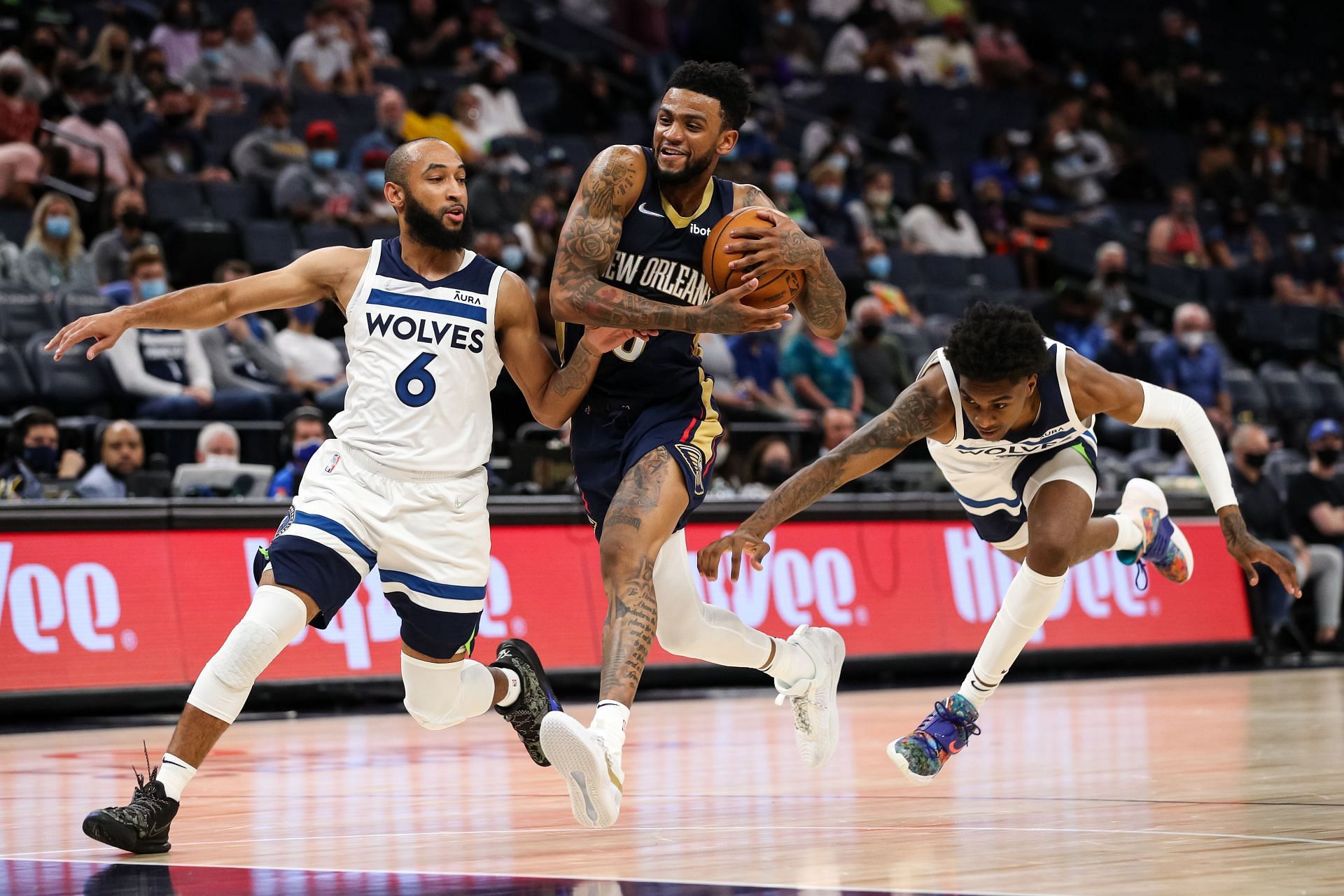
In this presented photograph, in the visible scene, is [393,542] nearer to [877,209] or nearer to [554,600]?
[554,600]

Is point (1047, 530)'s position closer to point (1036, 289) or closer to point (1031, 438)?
point (1031, 438)

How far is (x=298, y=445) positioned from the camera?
1091 cm

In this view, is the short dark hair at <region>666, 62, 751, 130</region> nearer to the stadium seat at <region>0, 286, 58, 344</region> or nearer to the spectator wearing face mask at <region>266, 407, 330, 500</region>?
the spectator wearing face mask at <region>266, 407, 330, 500</region>

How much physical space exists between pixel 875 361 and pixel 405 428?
32.0ft

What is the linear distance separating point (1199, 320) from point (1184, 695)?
19.9ft

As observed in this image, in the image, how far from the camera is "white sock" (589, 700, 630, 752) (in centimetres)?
516

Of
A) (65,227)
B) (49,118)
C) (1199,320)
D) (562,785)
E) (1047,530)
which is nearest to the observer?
(1047,530)

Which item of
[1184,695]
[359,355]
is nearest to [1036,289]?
[1184,695]

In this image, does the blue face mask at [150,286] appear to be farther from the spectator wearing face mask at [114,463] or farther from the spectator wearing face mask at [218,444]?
the spectator wearing face mask at [114,463]

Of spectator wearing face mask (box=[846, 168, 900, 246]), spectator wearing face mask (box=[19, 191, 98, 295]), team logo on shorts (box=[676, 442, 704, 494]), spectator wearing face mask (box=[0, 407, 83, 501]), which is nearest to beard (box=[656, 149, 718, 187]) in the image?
team logo on shorts (box=[676, 442, 704, 494])

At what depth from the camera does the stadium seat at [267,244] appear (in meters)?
13.6

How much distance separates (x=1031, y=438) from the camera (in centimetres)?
658

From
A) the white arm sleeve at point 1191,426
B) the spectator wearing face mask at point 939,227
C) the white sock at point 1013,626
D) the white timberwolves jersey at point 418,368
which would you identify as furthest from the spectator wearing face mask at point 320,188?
the white arm sleeve at point 1191,426

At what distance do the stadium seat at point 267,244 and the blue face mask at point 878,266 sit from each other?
5787 millimetres
